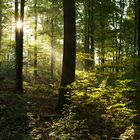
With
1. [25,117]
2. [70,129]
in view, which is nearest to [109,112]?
[70,129]

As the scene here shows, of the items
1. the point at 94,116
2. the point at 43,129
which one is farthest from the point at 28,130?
the point at 94,116

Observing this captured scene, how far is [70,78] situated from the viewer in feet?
40.8

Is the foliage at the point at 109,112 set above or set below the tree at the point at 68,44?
below

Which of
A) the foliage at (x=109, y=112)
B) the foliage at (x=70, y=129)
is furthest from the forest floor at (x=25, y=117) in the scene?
the foliage at (x=109, y=112)

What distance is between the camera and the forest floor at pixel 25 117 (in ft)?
31.4

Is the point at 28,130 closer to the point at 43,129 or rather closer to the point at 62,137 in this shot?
the point at 43,129

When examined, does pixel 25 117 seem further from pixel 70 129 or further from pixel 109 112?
pixel 109 112

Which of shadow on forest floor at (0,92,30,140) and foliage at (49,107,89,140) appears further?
shadow on forest floor at (0,92,30,140)

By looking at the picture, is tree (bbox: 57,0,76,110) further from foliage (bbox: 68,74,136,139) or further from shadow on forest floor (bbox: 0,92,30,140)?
shadow on forest floor (bbox: 0,92,30,140)

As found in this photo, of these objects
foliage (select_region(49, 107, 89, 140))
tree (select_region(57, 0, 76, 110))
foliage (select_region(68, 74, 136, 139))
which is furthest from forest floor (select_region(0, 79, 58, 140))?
foliage (select_region(68, 74, 136, 139))

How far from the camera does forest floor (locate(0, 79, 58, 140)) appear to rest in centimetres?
956

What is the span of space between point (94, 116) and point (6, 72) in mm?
21261

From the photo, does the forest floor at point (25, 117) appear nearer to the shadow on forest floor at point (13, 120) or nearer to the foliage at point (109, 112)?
the shadow on forest floor at point (13, 120)

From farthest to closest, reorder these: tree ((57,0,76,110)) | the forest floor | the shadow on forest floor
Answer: tree ((57,0,76,110)) < the forest floor < the shadow on forest floor
